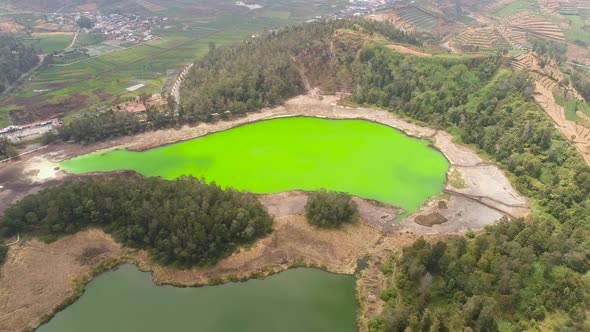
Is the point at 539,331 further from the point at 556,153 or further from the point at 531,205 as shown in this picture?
the point at 556,153

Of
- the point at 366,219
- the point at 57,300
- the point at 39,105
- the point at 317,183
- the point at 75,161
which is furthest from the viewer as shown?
the point at 39,105

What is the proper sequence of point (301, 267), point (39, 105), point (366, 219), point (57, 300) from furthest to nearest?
point (39, 105), point (366, 219), point (301, 267), point (57, 300)

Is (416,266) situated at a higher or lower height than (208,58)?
lower

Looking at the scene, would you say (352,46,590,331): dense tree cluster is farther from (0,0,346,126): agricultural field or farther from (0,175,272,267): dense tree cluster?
(0,0,346,126): agricultural field

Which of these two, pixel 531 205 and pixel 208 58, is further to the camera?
pixel 208 58

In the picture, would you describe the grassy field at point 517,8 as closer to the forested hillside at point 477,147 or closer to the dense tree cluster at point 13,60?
the forested hillside at point 477,147

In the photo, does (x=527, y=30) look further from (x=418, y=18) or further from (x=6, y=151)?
(x=6, y=151)

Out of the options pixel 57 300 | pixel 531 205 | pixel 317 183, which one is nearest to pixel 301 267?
pixel 317 183
